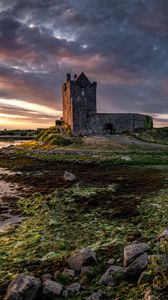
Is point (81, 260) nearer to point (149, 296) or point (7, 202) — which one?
point (149, 296)

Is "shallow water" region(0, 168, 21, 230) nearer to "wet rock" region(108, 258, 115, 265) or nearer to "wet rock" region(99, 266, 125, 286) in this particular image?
"wet rock" region(108, 258, 115, 265)

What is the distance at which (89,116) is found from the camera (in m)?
67.4

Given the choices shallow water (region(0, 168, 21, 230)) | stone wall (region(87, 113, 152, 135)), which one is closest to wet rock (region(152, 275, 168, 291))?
shallow water (region(0, 168, 21, 230))

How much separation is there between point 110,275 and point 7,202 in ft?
42.1

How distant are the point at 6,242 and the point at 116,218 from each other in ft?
16.5

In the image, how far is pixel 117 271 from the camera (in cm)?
854

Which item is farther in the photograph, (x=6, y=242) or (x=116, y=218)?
(x=116, y=218)

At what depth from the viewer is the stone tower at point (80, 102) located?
6625cm

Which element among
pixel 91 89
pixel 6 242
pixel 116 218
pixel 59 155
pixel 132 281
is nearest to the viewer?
pixel 132 281

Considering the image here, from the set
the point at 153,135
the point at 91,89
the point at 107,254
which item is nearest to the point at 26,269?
the point at 107,254

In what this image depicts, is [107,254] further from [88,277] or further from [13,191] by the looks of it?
[13,191]

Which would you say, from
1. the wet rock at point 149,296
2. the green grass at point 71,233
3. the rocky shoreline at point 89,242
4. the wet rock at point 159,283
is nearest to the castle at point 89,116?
the rocky shoreline at point 89,242

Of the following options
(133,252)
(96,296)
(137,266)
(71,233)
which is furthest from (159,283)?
(71,233)

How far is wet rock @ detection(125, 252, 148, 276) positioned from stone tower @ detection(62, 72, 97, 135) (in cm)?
5719
